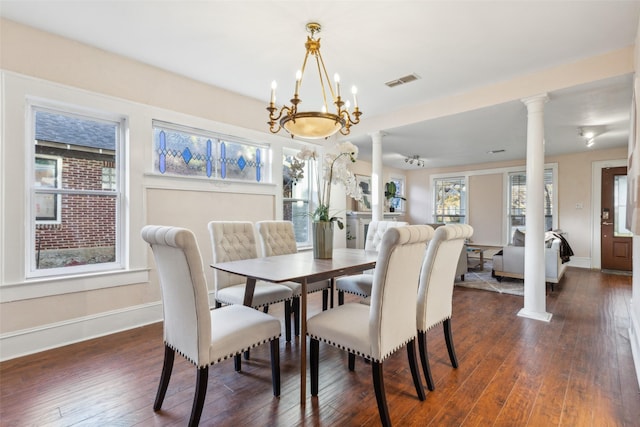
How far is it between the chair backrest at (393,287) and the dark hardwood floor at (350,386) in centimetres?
43

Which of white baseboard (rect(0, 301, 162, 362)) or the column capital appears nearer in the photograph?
white baseboard (rect(0, 301, 162, 362))

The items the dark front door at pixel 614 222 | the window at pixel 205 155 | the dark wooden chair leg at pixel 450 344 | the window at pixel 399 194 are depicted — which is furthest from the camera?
the window at pixel 399 194

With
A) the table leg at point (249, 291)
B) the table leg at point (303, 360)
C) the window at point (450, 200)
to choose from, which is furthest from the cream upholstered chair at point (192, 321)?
the window at point (450, 200)

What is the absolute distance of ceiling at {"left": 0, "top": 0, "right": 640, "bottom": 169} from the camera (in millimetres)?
2250

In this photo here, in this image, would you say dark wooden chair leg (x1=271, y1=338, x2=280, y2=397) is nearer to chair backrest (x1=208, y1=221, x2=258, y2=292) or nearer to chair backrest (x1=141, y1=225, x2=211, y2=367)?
chair backrest (x1=141, y1=225, x2=211, y2=367)

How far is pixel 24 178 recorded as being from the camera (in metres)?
2.48

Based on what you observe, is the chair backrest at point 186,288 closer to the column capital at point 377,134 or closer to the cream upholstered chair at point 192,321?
the cream upholstered chair at point 192,321

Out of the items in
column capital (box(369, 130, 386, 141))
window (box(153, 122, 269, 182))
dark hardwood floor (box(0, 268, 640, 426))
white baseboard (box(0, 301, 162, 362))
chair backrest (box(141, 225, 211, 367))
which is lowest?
dark hardwood floor (box(0, 268, 640, 426))

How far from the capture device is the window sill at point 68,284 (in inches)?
95.3

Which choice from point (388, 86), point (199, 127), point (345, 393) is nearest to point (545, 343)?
point (345, 393)

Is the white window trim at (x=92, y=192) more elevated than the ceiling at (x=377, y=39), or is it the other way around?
the ceiling at (x=377, y=39)

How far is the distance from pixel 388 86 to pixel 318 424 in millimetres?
3350

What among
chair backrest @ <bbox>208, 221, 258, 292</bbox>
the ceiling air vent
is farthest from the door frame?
chair backrest @ <bbox>208, 221, 258, 292</bbox>

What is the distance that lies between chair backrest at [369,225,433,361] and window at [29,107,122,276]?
274 cm
